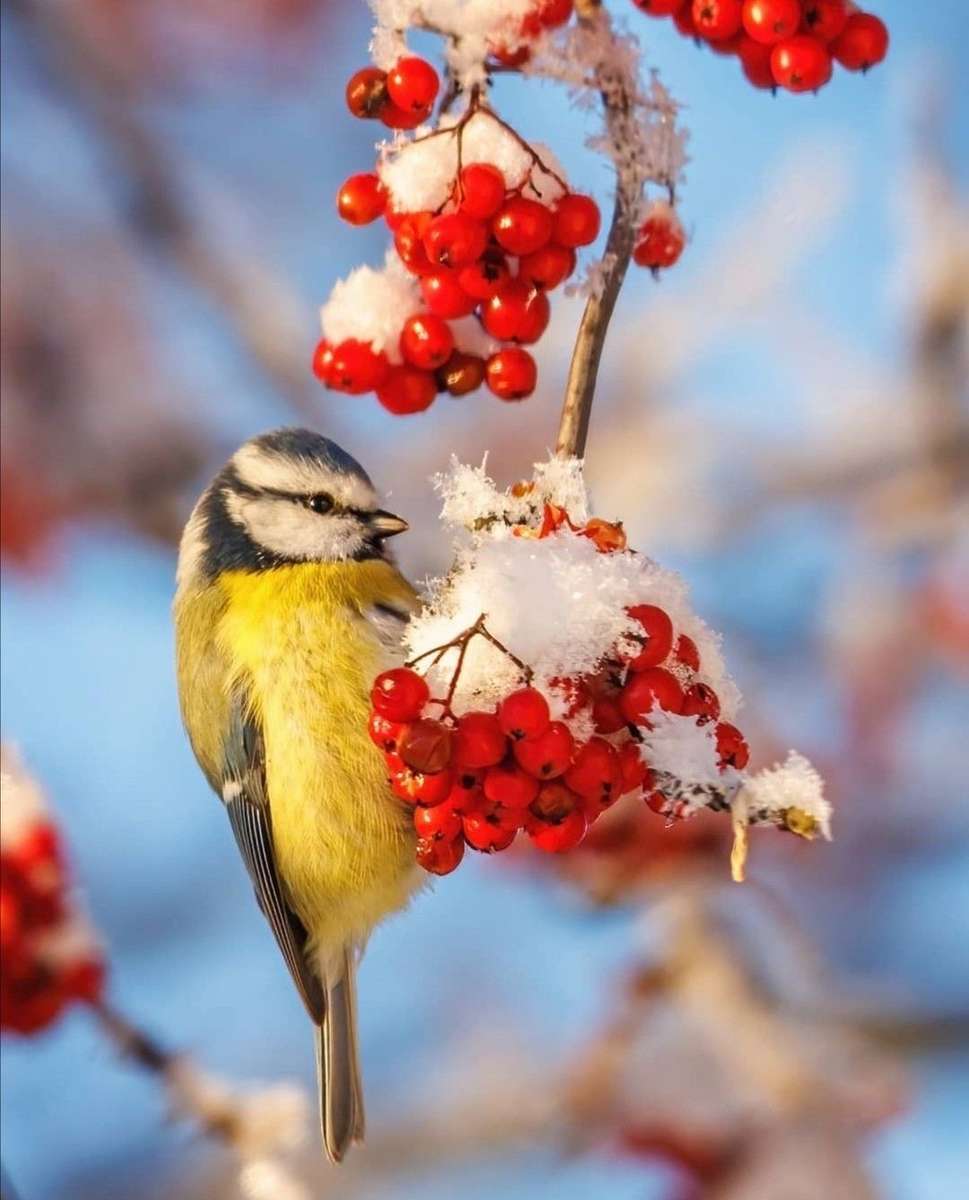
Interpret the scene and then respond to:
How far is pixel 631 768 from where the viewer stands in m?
1.21

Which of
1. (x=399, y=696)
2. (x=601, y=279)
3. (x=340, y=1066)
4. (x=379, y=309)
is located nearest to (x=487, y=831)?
(x=399, y=696)

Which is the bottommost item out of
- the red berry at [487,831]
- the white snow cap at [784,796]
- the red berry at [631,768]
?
the white snow cap at [784,796]

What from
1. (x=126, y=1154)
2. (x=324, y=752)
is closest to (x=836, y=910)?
(x=126, y=1154)

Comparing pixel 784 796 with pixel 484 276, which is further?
pixel 484 276

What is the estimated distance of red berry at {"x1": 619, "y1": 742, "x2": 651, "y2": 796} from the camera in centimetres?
120

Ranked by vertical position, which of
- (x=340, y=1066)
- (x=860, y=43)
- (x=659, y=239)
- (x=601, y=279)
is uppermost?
(x=860, y=43)

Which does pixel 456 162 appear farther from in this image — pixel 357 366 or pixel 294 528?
pixel 294 528

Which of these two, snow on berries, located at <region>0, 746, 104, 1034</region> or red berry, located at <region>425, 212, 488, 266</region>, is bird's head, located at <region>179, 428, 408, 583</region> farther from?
red berry, located at <region>425, 212, 488, 266</region>

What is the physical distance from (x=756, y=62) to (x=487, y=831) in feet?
2.65

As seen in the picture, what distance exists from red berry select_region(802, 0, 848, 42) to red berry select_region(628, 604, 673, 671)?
64 cm

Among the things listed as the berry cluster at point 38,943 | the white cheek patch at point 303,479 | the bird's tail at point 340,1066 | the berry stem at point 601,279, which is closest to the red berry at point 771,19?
the berry stem at point 601,279

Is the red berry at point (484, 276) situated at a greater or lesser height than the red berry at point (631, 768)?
greater

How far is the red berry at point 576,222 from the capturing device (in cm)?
138

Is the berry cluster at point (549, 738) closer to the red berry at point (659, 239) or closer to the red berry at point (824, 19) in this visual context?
the red berry at point (659, 239)
